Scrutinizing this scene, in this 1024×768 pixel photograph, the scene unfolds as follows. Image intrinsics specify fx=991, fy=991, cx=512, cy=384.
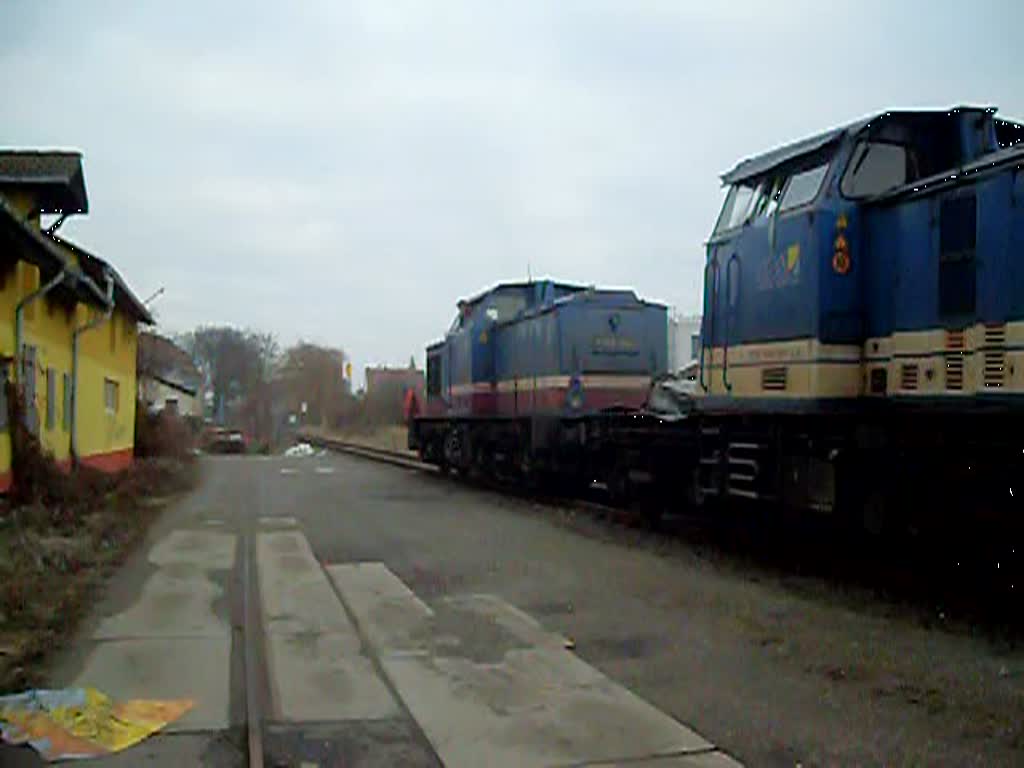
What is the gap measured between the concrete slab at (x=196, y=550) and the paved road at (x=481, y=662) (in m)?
0.07

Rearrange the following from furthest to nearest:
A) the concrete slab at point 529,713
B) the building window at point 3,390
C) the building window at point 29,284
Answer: the building window at point 29,284 < the building window at point 3,390 < the concrete slab at point 529,713

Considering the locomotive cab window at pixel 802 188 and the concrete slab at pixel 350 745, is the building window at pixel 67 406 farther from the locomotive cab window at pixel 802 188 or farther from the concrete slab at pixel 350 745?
the concrete slab at pixel 350 745

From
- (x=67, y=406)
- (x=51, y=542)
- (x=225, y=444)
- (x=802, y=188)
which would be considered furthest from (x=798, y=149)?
(x=225, y=444)

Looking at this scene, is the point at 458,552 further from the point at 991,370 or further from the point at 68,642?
the point at 991,370

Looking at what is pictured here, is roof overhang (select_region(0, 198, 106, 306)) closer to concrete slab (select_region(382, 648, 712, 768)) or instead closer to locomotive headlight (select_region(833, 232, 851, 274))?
concrete slab (select_region(382, 648, 712, 768))

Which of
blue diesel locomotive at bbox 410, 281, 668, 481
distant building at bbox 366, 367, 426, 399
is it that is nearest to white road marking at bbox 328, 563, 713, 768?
blue diesel locomotive at bbox 410, 281, 668, 481

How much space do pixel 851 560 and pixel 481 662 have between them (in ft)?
16.4

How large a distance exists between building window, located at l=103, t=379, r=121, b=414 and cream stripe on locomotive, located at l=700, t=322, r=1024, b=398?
1503 cm

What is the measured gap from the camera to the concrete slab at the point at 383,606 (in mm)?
7414

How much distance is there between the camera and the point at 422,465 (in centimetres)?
3022

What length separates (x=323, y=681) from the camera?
247 inches

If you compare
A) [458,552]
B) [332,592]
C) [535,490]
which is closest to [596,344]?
[535,490]

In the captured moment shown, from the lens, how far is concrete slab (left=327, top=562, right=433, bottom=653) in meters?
7.41

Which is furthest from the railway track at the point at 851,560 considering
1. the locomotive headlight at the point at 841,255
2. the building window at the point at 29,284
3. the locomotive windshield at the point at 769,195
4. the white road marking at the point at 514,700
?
the building window at the point at 29,284
